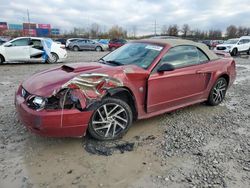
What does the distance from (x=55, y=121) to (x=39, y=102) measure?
33cm

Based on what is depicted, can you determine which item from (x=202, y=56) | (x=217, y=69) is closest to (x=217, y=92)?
(x=217, y=69)

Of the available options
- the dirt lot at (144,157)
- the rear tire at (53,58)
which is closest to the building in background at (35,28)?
the rear tire at (53,58)

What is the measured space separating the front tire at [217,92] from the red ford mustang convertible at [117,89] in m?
0.15

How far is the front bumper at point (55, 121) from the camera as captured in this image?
9.24 ft

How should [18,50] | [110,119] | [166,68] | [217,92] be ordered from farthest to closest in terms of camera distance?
[18,50], [217,92], [166,68], [110,119]

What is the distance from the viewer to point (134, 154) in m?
3.05

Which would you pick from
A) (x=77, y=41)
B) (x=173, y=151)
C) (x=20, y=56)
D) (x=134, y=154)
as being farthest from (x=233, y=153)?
(x=77, y=41)

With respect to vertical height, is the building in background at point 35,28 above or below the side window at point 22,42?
above

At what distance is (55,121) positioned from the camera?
9.30ft

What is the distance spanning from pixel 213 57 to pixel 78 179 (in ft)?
12.2

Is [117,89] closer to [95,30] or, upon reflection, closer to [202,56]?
[202,56]

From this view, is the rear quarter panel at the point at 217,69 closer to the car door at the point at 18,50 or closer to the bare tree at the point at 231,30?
the car door at the point at 18,50

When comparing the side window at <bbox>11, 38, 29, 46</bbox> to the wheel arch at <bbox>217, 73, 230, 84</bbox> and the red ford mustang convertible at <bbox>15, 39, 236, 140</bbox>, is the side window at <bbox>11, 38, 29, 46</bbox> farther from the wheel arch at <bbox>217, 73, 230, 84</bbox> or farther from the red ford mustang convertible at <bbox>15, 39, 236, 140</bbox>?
the wheel arch at <bbox>217, 73, 230, 84</bbox>

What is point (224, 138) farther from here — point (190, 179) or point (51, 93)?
point (51, 93)
